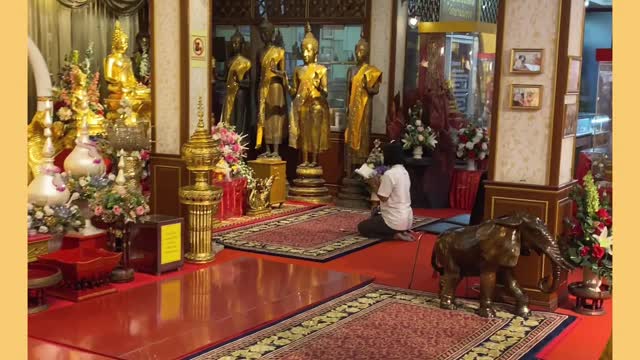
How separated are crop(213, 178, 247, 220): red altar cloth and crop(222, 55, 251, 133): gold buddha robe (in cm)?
199

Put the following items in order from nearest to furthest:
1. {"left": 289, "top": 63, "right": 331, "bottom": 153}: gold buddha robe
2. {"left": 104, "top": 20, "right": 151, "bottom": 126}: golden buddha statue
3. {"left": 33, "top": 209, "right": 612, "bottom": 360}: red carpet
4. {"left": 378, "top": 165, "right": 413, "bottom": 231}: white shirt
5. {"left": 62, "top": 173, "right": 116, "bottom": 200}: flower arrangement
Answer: {"left": 33, "top": 209, "right": 612, "bottom": 360}: red carpet, {"left": 62, "top": 173, "right": 116, "bottom": 200}: flower arrangement, {"left": 378, "top": 165, "right": 413, "bottom": 231}: white shirt, {"left": 104, "top": 20, "right": 151, "bottom": 126}: golden buddha statue, {"left": 289, "top": 63, "right": 331, "bottom": 153}: gold buddha robe

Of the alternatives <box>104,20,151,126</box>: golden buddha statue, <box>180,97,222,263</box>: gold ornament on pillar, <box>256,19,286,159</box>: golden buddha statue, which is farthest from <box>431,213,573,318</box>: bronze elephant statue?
<box>256,19,286,159</box>: golden buddha statue

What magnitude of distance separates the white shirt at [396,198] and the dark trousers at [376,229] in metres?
0.09

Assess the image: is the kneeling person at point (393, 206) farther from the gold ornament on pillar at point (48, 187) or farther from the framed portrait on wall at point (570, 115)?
the gold ornament on pillar at point (48, 187)

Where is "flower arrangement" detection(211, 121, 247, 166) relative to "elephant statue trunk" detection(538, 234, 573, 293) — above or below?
above

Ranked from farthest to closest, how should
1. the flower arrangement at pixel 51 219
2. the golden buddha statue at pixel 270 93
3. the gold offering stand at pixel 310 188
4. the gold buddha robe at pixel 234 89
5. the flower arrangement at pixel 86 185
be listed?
the gold buddha robe at pixel 234 89 → the golden buddha statue at pixel 270 93 → the gold offering stand at pixel 310 188 → the flower arrangement at pixel 86 185 → the flower arrangement at pixel 51 219

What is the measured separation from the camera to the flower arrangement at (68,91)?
336 inches

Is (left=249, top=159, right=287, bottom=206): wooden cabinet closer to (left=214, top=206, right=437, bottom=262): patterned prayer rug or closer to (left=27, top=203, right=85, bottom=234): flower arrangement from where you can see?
(left=214, top=206, right=437, bottom=262): patterned prayer rug

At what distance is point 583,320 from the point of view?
522cm

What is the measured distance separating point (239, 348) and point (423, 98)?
20.5 feet

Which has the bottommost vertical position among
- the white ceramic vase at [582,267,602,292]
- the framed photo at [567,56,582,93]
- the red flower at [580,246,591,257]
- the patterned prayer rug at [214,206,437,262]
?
the patterned prayer rug at [214,206,437,262]

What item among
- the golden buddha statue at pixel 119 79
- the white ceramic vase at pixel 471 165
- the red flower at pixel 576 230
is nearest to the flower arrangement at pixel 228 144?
the golden buddha statue at pixel 119 79

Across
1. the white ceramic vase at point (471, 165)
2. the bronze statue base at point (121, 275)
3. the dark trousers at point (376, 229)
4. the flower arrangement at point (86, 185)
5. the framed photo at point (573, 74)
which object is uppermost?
the framed photo at point (573, 74)

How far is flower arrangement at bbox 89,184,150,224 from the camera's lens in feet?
19.0
